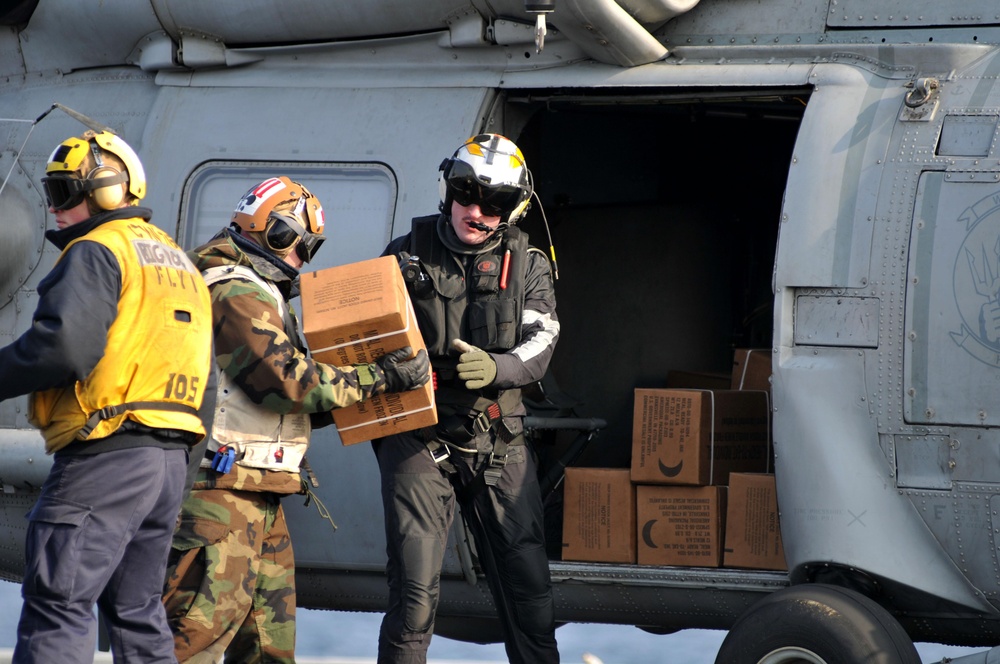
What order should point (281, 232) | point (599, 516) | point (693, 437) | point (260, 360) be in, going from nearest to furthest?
point (260, 360)
point (281, 232)
point (693, 437)
point (599, 516)

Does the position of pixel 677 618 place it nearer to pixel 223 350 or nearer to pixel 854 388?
pixel 854 388

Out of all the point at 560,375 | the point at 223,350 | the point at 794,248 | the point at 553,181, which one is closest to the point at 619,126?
the point at 553,181

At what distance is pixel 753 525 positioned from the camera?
5102 millimetres

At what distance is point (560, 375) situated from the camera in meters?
7.01

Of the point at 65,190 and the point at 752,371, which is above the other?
the point at 65,190

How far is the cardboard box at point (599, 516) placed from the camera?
5.34 m

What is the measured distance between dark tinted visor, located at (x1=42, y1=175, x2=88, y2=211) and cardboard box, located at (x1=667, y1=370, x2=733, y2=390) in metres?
3.16

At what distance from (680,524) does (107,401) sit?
247 centimetres

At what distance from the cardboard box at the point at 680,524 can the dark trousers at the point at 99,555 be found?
210 centimetres

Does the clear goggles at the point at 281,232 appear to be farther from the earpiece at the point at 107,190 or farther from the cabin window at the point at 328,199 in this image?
the cabin window at the point at 328,199

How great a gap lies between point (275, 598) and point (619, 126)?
11.9ft

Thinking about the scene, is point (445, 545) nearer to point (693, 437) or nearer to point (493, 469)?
point (493, 469)

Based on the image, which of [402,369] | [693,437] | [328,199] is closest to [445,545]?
[402,369]

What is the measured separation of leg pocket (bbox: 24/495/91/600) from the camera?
142 inches
